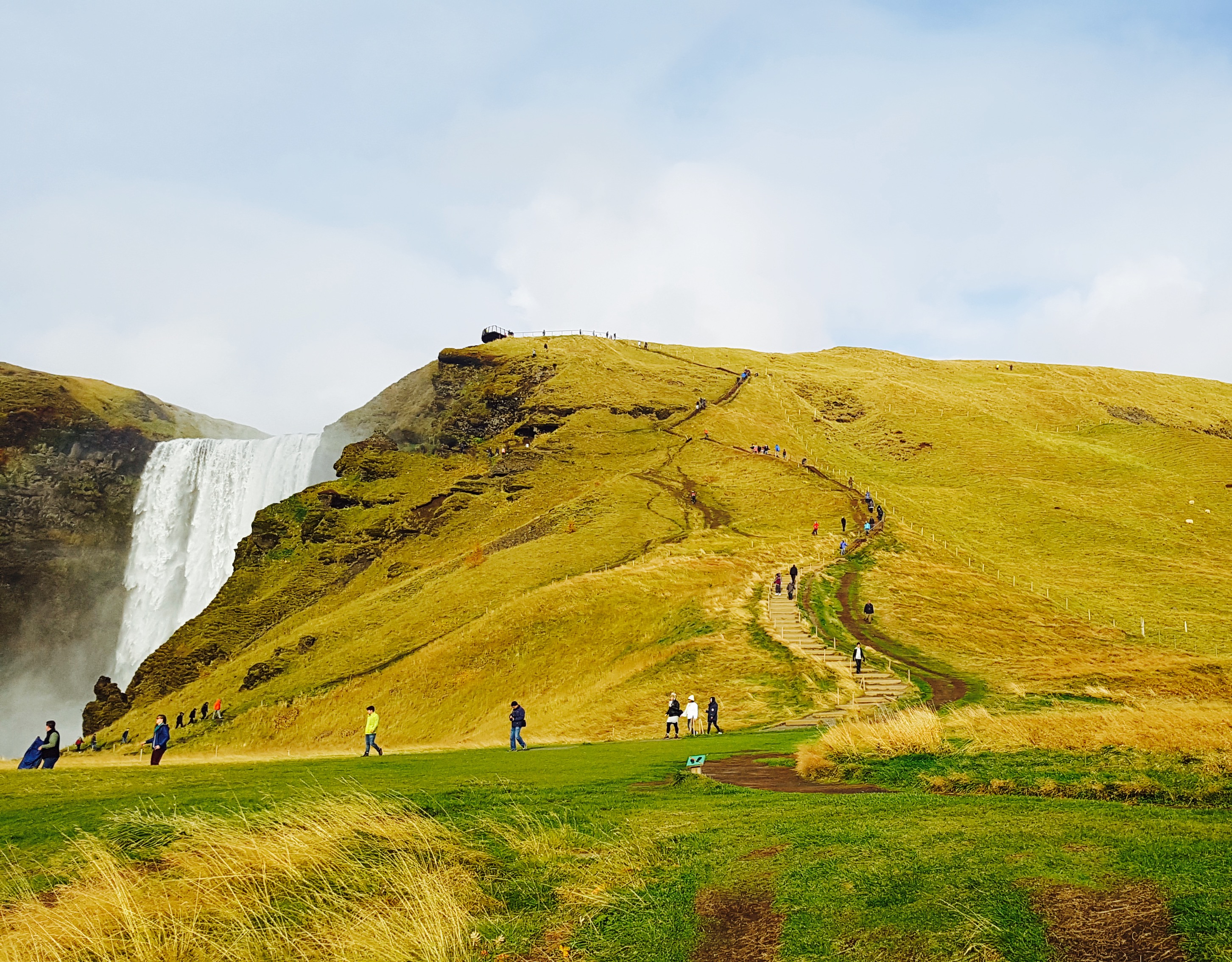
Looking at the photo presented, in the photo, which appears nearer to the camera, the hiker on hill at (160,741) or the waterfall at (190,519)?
the hiker on hill at (160,741)

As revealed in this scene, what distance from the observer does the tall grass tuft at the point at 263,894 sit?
8523mm

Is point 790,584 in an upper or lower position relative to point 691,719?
upper

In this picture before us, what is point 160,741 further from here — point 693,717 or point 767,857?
point 767,857

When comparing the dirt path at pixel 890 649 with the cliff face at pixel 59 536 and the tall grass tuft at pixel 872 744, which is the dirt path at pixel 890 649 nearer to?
the tall grass tuft at pixel 872 744

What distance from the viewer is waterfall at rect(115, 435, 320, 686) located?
282ft

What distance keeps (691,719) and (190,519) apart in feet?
260

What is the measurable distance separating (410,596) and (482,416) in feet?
154

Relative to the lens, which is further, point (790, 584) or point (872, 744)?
point (790, 584)

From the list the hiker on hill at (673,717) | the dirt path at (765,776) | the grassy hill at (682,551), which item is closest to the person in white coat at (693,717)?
the hiker on hill at (673,717)

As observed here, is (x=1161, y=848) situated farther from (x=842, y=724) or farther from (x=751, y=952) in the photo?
(x=842, y=724)

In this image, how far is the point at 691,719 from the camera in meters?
29.8

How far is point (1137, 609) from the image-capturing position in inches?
2007

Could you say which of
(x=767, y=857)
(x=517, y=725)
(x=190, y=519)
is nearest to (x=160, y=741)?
(x=517, y=725)

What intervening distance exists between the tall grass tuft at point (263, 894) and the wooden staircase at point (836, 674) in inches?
791
